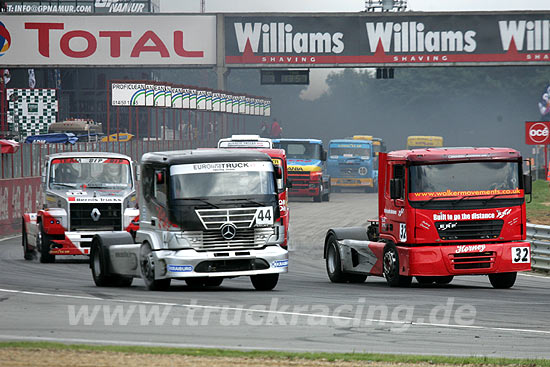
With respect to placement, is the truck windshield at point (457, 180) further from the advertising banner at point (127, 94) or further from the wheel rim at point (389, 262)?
the advertising banner at point (127, 94)

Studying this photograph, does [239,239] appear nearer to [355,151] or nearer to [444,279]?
[444,279]

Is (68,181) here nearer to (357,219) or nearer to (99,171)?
(99,171)

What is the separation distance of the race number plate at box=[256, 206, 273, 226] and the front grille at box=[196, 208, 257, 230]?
0.10m

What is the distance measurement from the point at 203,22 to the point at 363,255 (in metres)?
39.3

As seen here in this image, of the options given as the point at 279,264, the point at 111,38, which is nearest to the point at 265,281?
the point at 279,264

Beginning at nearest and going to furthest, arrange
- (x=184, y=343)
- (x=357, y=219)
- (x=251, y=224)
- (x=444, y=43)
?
(x=184, y=343)
(x=251, y=224)
(x=357, y=219)
(x=444, y=43)

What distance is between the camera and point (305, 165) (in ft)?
141

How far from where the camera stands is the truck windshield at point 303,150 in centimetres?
4284

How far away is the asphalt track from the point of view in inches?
Answer: 429

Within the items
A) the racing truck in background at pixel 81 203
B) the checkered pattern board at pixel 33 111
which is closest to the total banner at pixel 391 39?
the checkered pattern board at pixel 33 111

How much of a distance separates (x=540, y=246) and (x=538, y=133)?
18564mm

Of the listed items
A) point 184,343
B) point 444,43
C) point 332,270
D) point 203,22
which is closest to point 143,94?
point 203,22

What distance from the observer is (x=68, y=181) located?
864 inches

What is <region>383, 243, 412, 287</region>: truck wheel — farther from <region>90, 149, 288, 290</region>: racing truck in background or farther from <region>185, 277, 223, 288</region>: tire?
<region>185, 277, 223, 288</region>: tire
